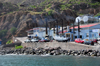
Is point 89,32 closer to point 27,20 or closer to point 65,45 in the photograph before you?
point 65,45

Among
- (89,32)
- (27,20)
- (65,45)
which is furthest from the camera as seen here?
(27,20)

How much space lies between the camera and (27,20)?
103375 millimetres

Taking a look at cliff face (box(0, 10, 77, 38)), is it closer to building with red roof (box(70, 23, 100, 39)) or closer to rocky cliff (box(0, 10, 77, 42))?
rocky cliff (box(0, 10, 77, 42))

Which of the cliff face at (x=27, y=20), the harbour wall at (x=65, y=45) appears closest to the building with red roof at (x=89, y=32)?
the harbour wall at (x=65, y=45)

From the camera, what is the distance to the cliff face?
4011 inches

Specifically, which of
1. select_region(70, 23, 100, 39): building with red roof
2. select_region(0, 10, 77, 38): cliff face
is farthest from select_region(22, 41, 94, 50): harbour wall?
select_region(0, 10, 77, 38): cliff face

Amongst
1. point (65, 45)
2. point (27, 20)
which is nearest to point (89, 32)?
point (65, 45)

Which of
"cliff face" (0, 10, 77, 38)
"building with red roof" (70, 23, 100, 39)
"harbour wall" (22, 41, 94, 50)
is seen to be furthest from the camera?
"cliff face" (0, 10, 77, 38)

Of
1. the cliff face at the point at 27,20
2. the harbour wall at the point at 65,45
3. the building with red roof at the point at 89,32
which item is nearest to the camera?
Result: the harbour wall at the point at 65,45

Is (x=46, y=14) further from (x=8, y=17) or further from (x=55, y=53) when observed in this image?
(x=55, y=53)

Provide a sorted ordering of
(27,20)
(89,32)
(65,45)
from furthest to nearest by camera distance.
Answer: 1. (27,20)
2. (89,32)
3. (65,45)

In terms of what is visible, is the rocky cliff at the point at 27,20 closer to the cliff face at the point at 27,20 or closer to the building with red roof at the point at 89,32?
the cliff face at the point at 27,20

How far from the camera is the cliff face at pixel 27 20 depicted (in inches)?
4011

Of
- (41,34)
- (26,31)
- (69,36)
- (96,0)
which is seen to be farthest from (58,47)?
(96,0)
